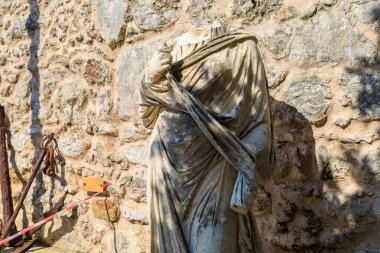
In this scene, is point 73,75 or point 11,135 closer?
point 73,75

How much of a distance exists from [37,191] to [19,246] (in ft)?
1.96

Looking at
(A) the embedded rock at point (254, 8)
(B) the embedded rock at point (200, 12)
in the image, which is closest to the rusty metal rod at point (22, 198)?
(B) the embedded rock at point (200, 12)

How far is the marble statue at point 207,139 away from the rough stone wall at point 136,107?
0.80 m

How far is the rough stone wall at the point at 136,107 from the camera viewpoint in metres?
2.78

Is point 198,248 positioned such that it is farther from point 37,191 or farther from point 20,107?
point 20,107

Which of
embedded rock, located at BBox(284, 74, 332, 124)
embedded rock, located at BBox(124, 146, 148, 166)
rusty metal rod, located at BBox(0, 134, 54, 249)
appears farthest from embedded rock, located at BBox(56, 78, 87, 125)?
embedded rock, located at BBox(284, 74, 332, 124)

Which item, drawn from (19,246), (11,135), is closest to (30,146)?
(11,135)

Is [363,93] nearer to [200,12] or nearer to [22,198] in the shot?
[200,12]

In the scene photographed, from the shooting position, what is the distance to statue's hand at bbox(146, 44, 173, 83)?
7.09 feet

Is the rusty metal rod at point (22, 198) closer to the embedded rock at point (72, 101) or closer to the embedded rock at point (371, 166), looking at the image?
the embedded rock at point (72, 101)

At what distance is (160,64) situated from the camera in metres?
2.16

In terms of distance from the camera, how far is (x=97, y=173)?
431cm

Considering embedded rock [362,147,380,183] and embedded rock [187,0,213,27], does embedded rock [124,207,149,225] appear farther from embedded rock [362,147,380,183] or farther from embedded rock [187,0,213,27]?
embedded rock [362,147,380,183]

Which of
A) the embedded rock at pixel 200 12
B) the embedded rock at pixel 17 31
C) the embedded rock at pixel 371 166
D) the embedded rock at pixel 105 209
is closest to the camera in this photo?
the embedded rock at pixel 371 166
